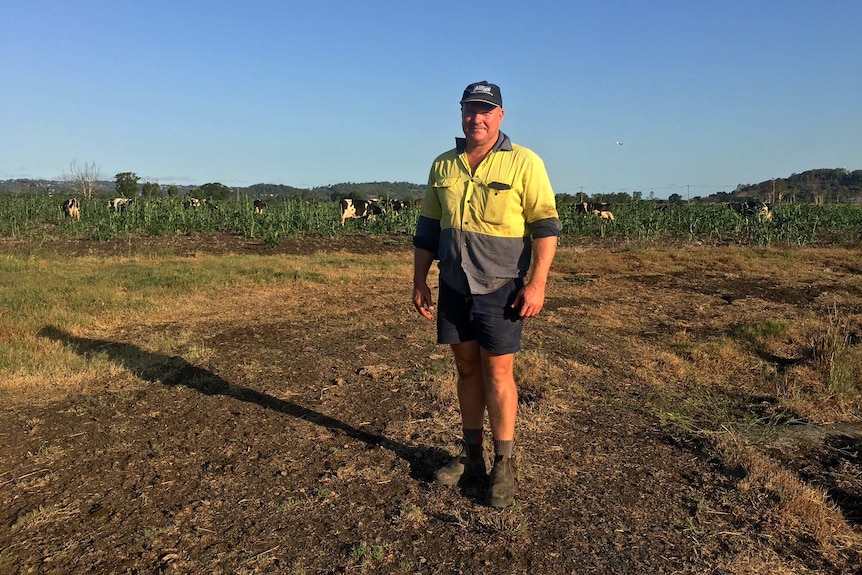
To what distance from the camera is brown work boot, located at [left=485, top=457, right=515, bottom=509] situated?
8.73ft

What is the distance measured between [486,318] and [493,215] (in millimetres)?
447

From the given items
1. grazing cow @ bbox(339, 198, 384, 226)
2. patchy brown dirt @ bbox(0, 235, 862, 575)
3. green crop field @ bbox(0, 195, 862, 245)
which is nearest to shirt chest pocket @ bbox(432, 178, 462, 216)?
patchy brown dirt @ bbox(0, 235, 862, 575)

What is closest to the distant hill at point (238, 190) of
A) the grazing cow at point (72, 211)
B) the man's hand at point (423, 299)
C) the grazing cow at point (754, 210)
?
the grazing cow at point (72, 211)

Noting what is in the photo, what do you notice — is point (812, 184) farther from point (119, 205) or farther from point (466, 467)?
point (466, 467)

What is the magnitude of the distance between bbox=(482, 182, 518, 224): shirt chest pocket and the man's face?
0.23 m

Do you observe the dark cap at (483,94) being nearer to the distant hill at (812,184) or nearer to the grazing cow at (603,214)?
the grazing cow at (603,214)

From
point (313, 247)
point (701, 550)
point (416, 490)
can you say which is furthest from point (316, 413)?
point (313, 247)

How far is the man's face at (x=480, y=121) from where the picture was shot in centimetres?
253

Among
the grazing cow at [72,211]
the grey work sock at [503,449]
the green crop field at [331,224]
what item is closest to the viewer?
the grey work sock at [503,449]

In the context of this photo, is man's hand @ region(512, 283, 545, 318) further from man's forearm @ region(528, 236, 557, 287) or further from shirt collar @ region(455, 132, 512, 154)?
shirt collar @ region(455, 132, 512, 154)

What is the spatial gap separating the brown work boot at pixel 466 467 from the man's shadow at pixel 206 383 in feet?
0.46

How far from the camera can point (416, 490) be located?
9.32 feet

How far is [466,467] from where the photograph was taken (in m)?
2.94

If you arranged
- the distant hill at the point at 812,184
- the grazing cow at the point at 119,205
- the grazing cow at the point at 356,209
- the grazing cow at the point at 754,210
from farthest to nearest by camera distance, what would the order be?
the distant hill at the point at 812,184 < the grazing cow at the point at 754,210 < the grazing cow at the point at 356,209 < the grazing cow at the point at 119,205
